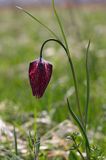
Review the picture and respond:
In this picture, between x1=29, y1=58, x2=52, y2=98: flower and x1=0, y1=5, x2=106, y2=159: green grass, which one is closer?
x1=29, y1=58, x2=52, y2=98: flower

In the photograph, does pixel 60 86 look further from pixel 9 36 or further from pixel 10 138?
pixel 9 36

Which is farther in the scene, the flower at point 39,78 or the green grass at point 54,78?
the green grass at point 54,78

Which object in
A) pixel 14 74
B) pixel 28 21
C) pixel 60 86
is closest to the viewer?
pixel 60 86

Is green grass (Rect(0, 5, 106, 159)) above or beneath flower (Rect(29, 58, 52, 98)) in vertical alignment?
beneath

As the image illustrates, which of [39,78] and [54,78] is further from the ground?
[39,78]

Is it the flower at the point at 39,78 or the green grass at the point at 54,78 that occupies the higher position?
the flower at the point at 39,78

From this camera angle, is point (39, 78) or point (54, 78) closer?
point (39, 78)

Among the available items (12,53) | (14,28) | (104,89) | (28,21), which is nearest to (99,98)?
(104,89)

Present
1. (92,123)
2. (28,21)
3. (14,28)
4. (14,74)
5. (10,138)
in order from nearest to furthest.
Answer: (10,138), (92,123), (14,74), (14,28), (28,21)

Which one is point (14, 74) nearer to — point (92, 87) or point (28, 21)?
point (92, 87)

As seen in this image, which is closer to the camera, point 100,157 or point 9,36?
point 100,157
